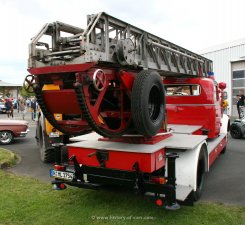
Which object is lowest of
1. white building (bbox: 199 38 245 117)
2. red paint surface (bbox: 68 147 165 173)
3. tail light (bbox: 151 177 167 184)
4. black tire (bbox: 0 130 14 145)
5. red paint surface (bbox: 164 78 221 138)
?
black tire (bbox: 0 130 14 145)

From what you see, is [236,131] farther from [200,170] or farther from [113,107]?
[113,107]

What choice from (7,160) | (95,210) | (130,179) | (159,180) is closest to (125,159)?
(130,179)

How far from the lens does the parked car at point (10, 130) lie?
11.3 meters

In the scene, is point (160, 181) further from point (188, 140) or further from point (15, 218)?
point (15, 218)

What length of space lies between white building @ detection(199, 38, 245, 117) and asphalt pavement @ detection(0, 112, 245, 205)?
1252 centimetres

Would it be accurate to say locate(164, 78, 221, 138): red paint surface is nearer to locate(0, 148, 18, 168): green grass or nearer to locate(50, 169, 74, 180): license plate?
locate(50, 169, 74, 180): license plate

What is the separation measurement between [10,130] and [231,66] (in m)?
17.1

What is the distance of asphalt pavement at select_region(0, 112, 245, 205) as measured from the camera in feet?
17.5

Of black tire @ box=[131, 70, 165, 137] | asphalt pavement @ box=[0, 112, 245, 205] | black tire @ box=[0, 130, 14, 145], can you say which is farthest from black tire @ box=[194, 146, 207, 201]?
black tire @ box=[0, 130, 14, 145]

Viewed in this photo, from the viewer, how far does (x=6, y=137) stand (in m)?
11.3

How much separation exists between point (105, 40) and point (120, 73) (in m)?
0.49

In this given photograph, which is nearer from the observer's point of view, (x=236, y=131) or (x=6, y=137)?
(x=6, y=137)

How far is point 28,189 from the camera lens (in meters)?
5.66

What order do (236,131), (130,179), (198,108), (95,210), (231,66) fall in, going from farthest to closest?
(231,66) → (236,131) → (198,108) → (95,210) → (130,179)
